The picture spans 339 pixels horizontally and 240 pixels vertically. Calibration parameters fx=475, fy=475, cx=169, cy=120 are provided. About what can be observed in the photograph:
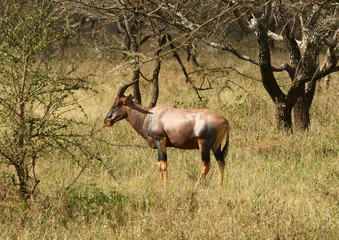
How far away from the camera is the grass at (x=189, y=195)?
492 cm

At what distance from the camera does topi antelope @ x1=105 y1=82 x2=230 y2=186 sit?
6184 mm

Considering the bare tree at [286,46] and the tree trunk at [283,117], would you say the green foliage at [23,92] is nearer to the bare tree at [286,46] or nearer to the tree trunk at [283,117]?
the bare tree at [286,46]

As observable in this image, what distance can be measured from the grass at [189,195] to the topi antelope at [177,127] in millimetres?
420

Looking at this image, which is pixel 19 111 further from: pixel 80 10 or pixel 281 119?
pixel 281 119

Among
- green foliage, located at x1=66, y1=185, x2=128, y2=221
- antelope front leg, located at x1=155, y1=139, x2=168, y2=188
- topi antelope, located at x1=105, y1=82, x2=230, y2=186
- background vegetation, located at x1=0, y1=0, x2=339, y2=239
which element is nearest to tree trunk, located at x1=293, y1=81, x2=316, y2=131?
background vegetation, located at x1=0, y1=0, x2=339, y2=239

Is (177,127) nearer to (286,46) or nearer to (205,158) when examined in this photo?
(205,158)

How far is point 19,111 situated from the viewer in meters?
5.75

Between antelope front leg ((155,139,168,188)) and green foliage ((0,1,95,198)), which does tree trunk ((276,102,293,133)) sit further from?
green foliage ((0,1,95,198))

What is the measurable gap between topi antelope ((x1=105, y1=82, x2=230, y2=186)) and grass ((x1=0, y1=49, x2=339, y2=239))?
42 centimetres

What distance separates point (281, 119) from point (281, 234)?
4.94m

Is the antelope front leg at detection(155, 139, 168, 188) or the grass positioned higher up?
the antelope front leg at detection(155, 139, 168, 188)

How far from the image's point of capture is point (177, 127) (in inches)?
245

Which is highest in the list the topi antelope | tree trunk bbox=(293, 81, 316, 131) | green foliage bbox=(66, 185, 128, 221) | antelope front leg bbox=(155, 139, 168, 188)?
tree trunk bbox=(293, 81, 316, 131)

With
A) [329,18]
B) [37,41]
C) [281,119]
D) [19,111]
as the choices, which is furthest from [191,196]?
[281,119]
